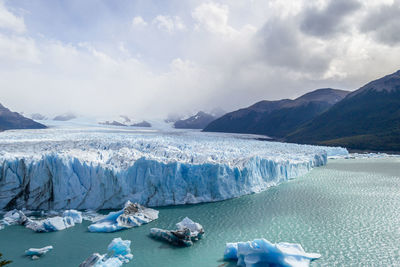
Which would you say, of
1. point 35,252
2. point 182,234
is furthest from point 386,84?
point 35,252

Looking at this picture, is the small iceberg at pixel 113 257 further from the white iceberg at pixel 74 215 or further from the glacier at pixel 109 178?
the glacier at pixel 109 178

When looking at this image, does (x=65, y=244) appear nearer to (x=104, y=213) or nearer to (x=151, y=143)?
(x=104, y=213)

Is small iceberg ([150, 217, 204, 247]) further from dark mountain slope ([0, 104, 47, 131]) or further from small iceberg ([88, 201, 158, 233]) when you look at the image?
dark mountain slope ([0, 104, 47, 131])

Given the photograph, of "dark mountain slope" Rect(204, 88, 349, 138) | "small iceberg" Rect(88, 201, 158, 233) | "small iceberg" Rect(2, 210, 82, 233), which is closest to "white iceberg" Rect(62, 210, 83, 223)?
"small iceberg" Rect(2, 210, 82, 233)

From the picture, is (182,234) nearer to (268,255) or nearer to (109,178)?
(268,255)

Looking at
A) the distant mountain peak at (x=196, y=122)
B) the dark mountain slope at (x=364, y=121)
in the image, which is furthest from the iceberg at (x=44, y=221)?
the distant mountain peak at (x=196, y=122)

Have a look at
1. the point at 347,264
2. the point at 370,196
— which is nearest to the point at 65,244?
the point at 347,264
